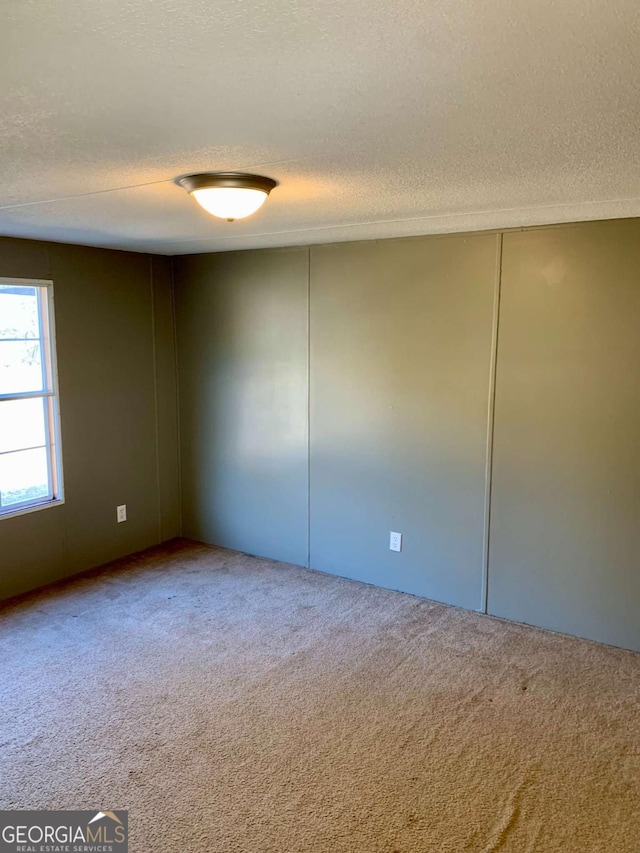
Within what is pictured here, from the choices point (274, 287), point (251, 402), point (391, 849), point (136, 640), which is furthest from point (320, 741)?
point (274, 287)

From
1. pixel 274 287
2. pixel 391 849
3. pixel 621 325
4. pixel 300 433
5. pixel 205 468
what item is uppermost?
pixel 274 287

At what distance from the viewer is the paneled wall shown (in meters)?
3.26

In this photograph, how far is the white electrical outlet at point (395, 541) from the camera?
3.98 metres

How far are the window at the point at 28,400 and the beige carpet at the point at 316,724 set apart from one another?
679 mm

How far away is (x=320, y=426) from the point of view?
4.22 m

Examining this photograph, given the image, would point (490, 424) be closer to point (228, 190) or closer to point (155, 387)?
point (228, 190)

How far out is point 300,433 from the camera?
14.2 ft

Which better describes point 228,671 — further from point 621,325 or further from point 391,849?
point 621,325

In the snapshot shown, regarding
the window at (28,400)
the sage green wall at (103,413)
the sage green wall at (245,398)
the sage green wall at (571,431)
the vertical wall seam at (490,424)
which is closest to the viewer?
the sage green wall at (571,431)

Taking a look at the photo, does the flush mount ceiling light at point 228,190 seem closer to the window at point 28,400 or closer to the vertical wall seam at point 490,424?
the vertical wall seam at point 490,424

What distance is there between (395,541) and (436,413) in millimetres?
845

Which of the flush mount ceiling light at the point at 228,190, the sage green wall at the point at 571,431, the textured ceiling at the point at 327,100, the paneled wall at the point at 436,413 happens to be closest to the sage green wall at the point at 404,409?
the paneled wall at the point at 436,413

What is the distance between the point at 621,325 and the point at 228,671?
8.27 feet
